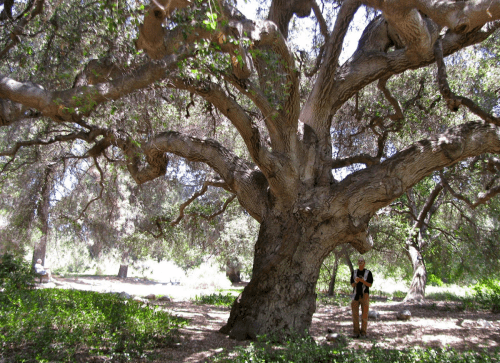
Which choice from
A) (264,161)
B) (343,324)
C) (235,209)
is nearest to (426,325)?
(343,324)

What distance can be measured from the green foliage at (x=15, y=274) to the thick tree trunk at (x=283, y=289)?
5654mm

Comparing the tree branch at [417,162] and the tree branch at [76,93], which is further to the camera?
the tree branch at [417,162]

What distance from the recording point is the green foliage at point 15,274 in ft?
28.0

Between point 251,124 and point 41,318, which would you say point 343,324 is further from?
point 41,318

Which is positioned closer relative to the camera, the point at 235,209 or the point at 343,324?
the point at 343,324

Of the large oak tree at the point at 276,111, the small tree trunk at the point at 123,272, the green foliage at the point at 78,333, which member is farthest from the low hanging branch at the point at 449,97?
the small tree trunk at the point at 123,272

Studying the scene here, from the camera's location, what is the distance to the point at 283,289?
530 centimetres

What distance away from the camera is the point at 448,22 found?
16.6 feet

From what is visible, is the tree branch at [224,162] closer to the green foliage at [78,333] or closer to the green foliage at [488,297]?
the green foliage at [78,333]

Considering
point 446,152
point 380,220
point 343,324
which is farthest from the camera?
point 380,220

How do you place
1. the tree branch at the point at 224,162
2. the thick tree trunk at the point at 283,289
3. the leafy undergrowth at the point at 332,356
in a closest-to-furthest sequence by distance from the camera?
the leafy undergrowth at the point at 332,356 < the thick tree trunk at the point at 283,289 < the tree branch at the point at 224,162

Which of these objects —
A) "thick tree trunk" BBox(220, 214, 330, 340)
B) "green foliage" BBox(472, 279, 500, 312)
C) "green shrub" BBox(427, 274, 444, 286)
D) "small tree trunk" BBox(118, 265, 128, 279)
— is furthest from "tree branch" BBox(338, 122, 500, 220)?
"small tree trunk" BBox(118, 265, 128, 279)

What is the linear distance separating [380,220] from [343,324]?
207 inches

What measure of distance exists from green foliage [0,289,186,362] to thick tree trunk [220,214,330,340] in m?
1.07
